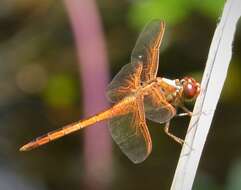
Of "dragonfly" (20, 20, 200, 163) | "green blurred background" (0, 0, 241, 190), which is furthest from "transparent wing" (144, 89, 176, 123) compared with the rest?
"green blurred background" (0, 0, 241, 190)

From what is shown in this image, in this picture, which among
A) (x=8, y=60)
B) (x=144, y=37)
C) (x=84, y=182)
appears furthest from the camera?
(x=8, y=60)

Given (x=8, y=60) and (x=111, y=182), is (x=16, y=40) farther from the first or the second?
(x=111, y=182)

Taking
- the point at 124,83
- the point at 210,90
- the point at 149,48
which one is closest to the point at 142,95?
the point at 124,83

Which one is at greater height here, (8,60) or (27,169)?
(8,60)

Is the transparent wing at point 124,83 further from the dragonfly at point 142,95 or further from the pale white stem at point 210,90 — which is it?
the pale white stem at point 210,90

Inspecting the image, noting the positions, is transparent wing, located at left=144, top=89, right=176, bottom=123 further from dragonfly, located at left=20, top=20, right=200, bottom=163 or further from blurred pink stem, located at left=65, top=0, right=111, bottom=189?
blurred pink stem, located at left=65, top=0, right=111, bottom=189

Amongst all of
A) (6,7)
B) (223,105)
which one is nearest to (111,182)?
(223,105)

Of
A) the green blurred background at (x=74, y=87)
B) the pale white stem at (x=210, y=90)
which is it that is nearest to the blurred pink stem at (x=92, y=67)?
the green blurred background at (x=74, y=87)
